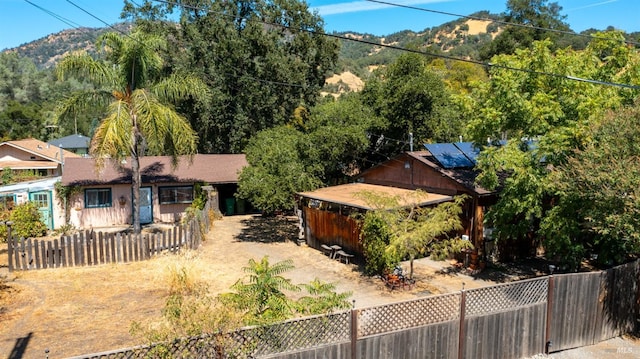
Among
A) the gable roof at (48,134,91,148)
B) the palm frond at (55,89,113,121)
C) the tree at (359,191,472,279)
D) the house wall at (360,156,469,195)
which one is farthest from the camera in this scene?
the gable roof at (48,134,91,148)

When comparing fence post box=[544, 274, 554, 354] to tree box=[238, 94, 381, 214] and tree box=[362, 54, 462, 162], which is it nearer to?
tree box=[238, 94, 381, 214]

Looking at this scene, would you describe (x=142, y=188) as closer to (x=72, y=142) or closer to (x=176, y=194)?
(x=176, y=194)

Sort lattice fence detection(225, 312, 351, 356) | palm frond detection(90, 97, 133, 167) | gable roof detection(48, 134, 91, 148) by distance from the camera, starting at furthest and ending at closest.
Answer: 1. gable roof detection(48, 134, 91, 148)
2. palm frond detection(90, 97, 133, 167)
3. lattice fence detection(225, 312, 351, 356)

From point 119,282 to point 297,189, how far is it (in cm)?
761

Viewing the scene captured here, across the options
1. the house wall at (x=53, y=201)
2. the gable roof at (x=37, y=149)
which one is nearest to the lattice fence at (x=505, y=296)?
the house wall at (x=53, y=201)

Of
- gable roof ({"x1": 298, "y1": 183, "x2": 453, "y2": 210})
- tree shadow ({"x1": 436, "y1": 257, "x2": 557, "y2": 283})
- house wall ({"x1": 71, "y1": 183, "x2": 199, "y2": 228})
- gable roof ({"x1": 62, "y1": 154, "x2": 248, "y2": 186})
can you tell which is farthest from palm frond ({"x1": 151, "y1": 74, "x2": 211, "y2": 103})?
tree shadow ({"x1": 436, "y1": 257, "x2": 557, "y2": 283})

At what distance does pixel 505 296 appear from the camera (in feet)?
28.5

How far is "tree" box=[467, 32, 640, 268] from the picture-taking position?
1232 cm

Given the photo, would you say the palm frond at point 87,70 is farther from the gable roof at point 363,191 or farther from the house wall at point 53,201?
the gable roof at point 363,191

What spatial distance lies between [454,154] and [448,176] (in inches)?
92.7

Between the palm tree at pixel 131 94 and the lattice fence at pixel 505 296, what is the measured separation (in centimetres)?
1396

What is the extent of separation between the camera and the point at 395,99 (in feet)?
79.3

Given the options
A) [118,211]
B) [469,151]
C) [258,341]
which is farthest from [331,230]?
[118,211]

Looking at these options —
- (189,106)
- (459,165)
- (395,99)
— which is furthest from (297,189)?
(189,106)
